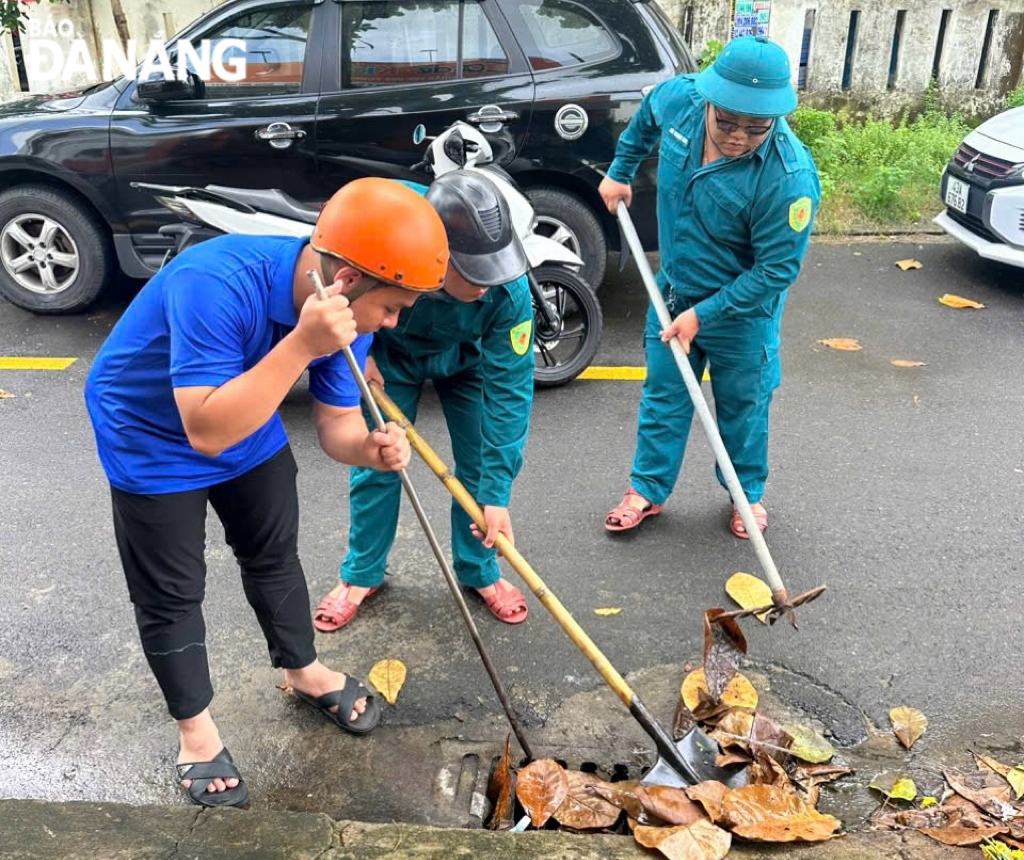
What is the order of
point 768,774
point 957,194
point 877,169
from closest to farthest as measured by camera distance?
point 768,774
point 957,194
point 877,169

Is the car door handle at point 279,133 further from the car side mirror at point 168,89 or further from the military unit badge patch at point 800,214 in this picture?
the military unit badge patch at point 800,214

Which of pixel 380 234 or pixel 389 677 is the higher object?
pixel 380 234

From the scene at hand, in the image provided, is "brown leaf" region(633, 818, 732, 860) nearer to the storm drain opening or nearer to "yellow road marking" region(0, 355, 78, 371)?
the storm drain opening

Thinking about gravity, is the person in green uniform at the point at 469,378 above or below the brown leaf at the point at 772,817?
above

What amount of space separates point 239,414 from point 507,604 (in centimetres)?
157

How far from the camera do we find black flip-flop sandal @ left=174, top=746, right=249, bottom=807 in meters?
2.43

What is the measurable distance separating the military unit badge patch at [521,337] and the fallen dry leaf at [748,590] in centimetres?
121

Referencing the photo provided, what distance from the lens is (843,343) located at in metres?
5.39

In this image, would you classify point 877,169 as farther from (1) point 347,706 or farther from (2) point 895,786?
(1) point 347,706

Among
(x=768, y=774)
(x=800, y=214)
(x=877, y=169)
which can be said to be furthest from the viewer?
(x=877, y=169)

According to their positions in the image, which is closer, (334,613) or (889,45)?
(334,613)

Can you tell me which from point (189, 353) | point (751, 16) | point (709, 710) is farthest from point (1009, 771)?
point (751, 16)

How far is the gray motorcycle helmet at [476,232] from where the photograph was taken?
2.40 metres

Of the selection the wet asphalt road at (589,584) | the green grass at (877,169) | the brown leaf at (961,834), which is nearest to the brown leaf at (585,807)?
the wet asphalt road at (589,584)
